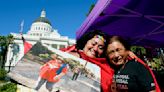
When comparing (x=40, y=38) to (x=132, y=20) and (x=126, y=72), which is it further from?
(x=126, y=72)

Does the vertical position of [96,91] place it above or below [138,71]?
below

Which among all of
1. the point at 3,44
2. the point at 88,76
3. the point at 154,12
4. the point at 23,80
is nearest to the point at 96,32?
the point at 88,76

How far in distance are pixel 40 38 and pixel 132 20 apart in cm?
7315

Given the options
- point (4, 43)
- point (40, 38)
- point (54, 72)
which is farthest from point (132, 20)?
point (40, 38)

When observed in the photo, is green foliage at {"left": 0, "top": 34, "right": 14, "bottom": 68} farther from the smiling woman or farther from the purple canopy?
the smiling woman

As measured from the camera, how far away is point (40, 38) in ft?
252

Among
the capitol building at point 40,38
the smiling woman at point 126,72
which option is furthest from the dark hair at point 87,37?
the capitol building at point 40,38

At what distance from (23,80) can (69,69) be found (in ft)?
1.20

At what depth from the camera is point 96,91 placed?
2.19m

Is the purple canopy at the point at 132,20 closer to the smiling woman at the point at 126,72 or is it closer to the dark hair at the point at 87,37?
the dark hair at the point at 87,37

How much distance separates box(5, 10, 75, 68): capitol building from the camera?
80.4 meters

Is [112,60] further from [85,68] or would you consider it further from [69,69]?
[69,69]

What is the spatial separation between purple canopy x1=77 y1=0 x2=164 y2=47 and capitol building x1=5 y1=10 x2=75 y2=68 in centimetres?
6709

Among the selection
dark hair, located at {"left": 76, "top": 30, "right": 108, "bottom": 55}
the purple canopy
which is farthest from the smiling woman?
the purple canopy
